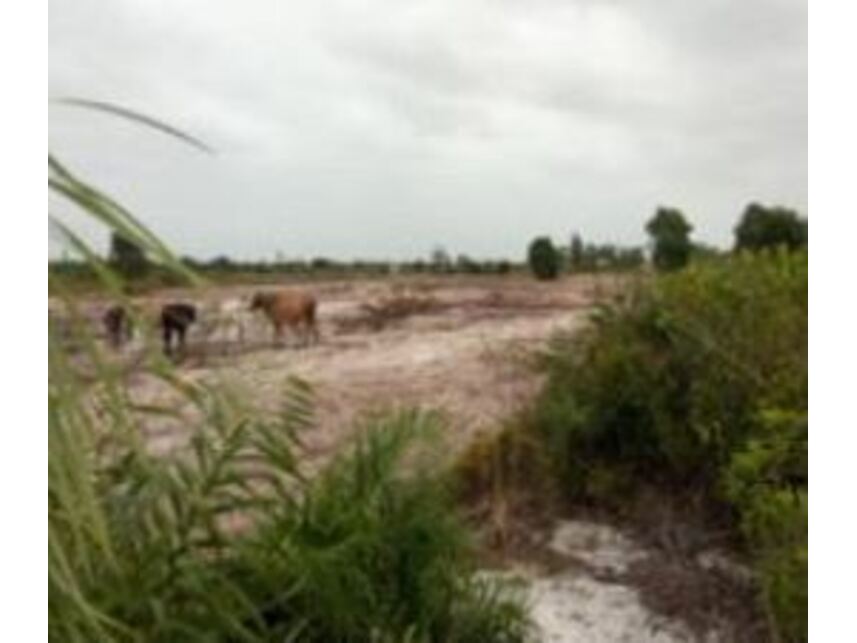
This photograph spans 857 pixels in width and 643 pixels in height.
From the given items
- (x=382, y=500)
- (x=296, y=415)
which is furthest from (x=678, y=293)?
(x=296, y=415)

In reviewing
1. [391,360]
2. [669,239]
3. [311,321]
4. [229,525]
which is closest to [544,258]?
[311,321]

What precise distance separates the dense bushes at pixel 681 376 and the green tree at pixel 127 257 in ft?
10.3

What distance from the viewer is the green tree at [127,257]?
65cm

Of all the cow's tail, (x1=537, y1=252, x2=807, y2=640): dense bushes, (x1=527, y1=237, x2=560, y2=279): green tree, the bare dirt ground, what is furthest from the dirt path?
(x1=527, y1=237, x2=560, y2=279): green tree

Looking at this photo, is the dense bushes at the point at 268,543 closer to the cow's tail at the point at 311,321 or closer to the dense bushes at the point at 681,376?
the dense bushes at the point at 681,376

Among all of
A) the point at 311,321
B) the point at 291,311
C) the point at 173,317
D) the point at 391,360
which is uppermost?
the point at 173,317

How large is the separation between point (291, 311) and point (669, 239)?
809 cm

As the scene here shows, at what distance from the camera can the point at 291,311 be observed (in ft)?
47.6

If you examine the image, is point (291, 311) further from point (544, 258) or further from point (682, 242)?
point (544, 258)

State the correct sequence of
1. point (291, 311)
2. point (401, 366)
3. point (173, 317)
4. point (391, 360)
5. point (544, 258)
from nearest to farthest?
point (173, 317) → point (401, 366) → point (391, 360) → point (291, 311) → point (544, 258)

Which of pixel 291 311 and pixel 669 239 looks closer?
pixel 669 239

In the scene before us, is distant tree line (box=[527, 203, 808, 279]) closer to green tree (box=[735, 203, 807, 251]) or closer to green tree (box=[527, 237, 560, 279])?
green tree (box=[735, 203, 807, 251])

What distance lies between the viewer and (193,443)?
181 cm
